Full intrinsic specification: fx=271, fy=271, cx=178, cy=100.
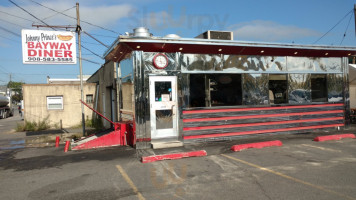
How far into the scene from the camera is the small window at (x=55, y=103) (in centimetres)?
1742

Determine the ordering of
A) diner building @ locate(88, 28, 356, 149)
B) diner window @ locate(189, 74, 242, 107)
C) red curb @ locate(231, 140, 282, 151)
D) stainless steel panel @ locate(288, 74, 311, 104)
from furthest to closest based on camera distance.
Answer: stainless steel panel @ locate(288, 74, 311, 104), diner window @ locate(189, 74, 242, 107), diner building @ locate(88, 28, 356, 149), red curb @ locate(231, 140, 282, 151)

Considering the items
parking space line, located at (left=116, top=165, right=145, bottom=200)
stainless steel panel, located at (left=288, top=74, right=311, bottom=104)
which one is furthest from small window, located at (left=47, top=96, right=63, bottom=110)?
stainless steel panel, located at (left=288, top=74, right=311, bottom=104)

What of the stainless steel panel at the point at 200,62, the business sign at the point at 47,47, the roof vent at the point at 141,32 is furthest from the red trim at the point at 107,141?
the business sign at the point at 47,47

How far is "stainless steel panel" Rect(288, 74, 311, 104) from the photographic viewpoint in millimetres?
11352

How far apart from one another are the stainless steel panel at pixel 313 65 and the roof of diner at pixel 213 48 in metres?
0.21

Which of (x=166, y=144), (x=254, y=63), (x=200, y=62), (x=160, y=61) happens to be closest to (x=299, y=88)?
(x=254, y=63)

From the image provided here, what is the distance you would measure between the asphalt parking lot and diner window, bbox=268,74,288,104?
271 cm

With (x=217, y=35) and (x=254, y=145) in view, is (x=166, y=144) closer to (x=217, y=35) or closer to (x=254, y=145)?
(x=254, y=145)

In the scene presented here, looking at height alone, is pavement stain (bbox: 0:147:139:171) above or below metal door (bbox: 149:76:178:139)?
below

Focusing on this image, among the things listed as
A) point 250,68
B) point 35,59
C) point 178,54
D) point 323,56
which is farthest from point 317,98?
point 35,59

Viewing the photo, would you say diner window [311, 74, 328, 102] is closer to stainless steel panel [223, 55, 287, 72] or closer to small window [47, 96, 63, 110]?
stainless steel panel [223, 55, 287, 72]

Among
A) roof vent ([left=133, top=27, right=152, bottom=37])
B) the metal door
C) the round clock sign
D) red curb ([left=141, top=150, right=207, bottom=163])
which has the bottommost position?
red curb ([left=141, top=150, right=207, bottom=163])

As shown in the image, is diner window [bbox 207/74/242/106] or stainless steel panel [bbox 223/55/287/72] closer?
diner window [bbox 207/74/242/106]

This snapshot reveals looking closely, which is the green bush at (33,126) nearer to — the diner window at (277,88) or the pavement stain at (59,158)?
the pavement stain at (59,158)
